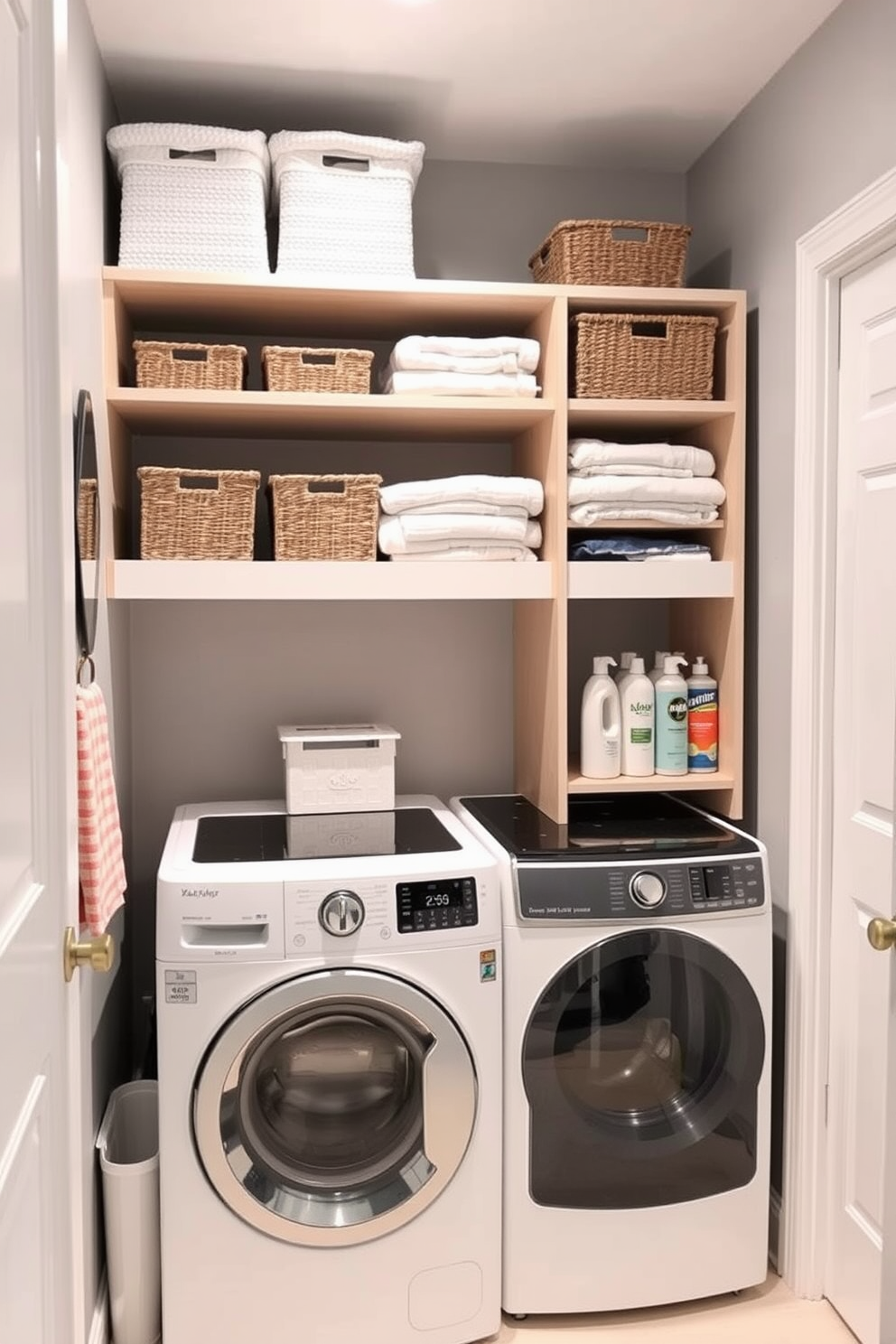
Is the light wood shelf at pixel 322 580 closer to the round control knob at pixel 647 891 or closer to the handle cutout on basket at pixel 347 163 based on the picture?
the round control knob at pixel 647 891

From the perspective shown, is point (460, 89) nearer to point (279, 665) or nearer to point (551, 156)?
point (551, 156)

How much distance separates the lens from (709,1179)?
7.37 feet

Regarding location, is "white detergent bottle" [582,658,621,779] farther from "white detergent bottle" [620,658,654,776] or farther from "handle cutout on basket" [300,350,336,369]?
"handle cutout on basket" [300,350,336,369]

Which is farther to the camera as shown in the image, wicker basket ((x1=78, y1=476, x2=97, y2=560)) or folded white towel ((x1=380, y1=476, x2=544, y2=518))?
folded white towel ((x1=380, y1=476, x2=544, y2=518))

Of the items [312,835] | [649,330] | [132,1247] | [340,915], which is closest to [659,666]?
[649,330]

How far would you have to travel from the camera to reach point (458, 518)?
238cm

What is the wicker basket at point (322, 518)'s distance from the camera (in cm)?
236

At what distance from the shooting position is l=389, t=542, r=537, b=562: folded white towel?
2404 millimetres

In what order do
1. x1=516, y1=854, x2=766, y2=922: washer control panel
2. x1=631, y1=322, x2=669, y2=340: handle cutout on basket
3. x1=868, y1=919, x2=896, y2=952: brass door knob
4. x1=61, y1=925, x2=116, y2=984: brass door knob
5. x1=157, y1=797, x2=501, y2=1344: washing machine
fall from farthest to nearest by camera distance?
x1=631, y1=322, x2=669, y2=340: handle cutout on basket
x1=516, y1=854, x2=766, y2=922: washer control panel
x1=157, y1=797, x2=501, y2=1344: washing machine
x1=868, y1=919, x2=896, y2=952: brass door knob
x1=61, y1=925, x2=116, y2=984: brass door knob

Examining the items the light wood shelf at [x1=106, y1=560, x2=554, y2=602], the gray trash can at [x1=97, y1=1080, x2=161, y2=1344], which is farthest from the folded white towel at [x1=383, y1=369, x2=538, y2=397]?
the gray trash can at [x1=97, y1=1080, x2=161, y2=1344]

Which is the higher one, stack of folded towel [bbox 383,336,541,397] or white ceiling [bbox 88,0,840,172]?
white ceiling [bbox 88,0,840,172]

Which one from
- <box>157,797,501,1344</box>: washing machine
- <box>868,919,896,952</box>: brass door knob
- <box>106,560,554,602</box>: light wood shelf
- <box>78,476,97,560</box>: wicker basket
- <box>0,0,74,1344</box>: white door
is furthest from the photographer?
<box>106,560,554,602</box>: light wood shelf

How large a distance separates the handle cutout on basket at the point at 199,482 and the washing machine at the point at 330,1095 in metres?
0.77

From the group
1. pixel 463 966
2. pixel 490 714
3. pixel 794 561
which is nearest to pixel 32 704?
pixel 463 966
